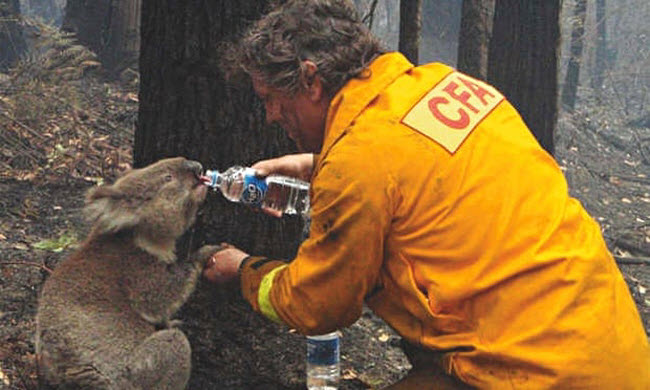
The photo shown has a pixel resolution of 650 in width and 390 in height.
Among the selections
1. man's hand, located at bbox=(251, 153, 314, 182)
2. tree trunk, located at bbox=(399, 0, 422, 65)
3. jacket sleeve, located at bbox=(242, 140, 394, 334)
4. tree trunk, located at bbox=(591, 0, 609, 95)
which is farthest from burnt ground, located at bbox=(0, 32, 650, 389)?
tree trunk, located at bbox=(591, 0, 609, 95)

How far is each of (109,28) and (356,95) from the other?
8.23 meters

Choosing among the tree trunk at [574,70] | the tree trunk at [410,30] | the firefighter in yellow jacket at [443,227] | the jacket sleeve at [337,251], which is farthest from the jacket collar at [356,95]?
the tree trunk at [574,70]

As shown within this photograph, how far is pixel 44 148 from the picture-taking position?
762 centimetres

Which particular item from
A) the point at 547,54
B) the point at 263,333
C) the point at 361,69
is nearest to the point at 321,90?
the point at 361,69

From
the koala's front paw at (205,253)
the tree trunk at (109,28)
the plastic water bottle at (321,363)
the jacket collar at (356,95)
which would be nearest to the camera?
the jacket collar at (356,95)

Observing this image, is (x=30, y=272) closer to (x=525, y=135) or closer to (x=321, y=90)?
(x=321, y=90)

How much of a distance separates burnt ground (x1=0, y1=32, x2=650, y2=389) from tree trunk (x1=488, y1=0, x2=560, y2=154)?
5.59 feet

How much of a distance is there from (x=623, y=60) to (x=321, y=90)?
2566 cm

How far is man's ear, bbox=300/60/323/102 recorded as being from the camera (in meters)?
2.91

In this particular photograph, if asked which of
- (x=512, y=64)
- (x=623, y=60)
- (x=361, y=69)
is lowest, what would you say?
(x=623, y=60)

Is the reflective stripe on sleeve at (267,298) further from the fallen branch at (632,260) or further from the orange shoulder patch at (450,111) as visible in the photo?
the fallen branch at (632,260)

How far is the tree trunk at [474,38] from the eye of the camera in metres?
8.41

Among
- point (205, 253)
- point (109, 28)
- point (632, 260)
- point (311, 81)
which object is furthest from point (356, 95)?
point (109, 28)

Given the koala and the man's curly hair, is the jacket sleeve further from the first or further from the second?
the koala
